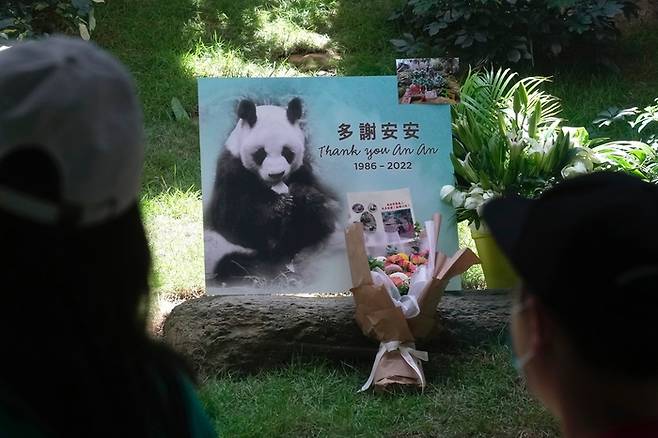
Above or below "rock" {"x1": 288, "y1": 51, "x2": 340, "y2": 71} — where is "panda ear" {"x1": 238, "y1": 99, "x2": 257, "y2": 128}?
below

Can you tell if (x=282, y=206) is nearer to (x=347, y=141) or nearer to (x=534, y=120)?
(x=347, y=141)

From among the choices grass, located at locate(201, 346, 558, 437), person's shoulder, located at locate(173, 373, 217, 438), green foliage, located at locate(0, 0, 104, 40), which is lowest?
grass, located at locate(201, 346, 558, 437)

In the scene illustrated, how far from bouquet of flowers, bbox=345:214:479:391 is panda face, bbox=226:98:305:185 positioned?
18.8 inches

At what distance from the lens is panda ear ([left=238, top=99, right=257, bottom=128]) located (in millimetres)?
3896

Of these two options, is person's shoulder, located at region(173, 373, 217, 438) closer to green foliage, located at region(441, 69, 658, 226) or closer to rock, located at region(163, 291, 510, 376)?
rock, located at region(163, 291, 510, 376)

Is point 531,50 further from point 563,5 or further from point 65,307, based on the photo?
point 65,307

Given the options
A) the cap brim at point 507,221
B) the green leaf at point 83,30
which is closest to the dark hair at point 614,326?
the cap brim at point 507,221

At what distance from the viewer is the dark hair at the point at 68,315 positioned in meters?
1.07

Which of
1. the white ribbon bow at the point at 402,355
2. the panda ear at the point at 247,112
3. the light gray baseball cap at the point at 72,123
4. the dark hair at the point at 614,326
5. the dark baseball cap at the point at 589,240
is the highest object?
the panda ear at the point at 247,112

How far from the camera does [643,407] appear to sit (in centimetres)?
128

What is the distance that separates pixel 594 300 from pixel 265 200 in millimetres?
2706

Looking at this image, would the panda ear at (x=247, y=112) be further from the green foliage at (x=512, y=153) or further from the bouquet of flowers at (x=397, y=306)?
the green foliage at (x=512, y=153)

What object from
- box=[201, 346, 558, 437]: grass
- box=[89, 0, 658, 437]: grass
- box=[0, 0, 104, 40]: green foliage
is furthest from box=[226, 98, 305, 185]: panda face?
box=[0, 0, 104, 40]: green foliage

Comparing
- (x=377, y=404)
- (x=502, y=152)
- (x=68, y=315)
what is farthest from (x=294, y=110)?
(x=68, y=315)
